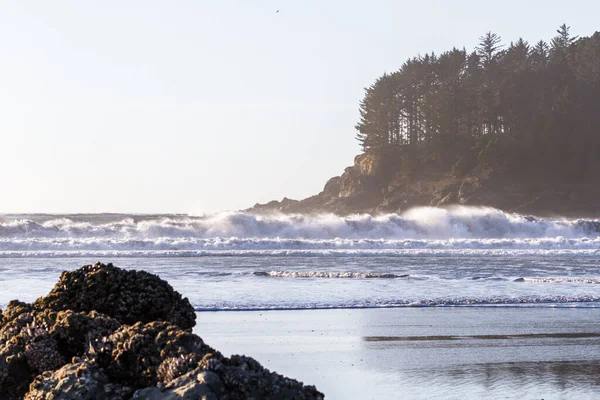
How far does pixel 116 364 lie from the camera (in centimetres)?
513

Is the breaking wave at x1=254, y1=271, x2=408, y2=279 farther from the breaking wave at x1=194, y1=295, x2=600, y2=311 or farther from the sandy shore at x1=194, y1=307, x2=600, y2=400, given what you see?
the sandy shore at x1=194, y1=307, x2=600, y2=400

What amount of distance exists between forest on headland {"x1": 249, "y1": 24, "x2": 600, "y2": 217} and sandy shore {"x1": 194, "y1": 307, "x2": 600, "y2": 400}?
55.1 meters

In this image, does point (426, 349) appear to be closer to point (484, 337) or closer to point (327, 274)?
point (484, 337)

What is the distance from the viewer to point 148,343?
5.08 metres

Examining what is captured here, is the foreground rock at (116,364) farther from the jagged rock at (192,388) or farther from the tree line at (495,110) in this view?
the tree line at (495,110)

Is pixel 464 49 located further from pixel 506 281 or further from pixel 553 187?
pixel 506 281

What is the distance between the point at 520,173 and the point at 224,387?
228 feet

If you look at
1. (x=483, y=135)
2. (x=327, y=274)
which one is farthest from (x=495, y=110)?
(x=327, y=274)

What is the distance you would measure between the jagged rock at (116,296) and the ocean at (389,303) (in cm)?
160

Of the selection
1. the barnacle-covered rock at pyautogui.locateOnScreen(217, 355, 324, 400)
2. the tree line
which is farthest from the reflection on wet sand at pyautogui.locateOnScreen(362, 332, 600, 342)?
the tree line

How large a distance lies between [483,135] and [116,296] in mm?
71389

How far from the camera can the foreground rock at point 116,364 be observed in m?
4.68

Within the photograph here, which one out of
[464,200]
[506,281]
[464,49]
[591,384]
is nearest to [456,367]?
[591,384]

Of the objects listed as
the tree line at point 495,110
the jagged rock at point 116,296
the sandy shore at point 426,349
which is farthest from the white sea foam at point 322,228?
the jagged rock at point 116,296
